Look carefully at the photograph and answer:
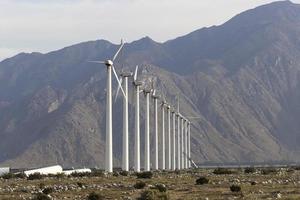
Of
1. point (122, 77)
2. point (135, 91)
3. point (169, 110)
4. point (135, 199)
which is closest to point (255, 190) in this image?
point (135, 199)

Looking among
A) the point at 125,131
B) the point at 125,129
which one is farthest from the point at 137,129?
the point at 125,131

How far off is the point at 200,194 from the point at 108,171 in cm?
4339

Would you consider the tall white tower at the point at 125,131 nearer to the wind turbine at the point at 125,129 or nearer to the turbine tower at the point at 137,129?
the wind turbine at the point at 125,129

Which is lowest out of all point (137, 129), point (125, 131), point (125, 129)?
point (125, 131)

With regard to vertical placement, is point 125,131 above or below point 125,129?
below

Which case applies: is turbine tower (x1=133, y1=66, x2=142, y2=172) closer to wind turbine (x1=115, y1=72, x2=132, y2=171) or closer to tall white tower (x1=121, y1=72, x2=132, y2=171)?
wind turbine (x1=115, y1=72, x2=132, y2=171)

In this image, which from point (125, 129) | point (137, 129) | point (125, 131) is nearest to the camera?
point (125, 131)

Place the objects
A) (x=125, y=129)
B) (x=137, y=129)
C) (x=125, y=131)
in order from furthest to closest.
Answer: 1. (x=137, y=129)
2. (x=125, y=129)
3. (x=125, y=131)

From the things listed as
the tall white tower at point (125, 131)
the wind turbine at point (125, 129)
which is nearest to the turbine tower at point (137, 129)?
the wind turbine at point (125, 129)

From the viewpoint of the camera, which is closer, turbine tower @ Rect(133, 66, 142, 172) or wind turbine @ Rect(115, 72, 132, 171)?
wind turbine @ Rect(115, 72, 132, 171)

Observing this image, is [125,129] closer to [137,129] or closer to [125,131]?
[125,131]

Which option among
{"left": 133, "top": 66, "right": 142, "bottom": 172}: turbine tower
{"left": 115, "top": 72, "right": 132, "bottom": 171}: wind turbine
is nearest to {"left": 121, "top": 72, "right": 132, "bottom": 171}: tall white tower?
{"left": 115, "top": 72, "right": 132, "bottom": 171}: wind turbine

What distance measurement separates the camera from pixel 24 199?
134 ft

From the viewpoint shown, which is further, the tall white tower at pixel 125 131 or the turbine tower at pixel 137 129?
the turbine tower at pixel 137 129
